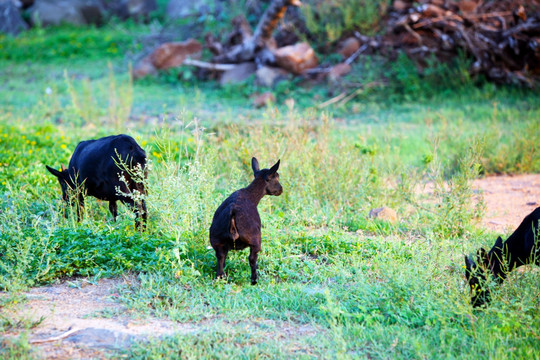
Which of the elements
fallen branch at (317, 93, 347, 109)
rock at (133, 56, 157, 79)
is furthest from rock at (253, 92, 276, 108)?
rock at (133, 56, 157, 79)

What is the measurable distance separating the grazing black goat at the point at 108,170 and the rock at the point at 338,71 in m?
8.65

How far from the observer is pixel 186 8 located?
19.2 m

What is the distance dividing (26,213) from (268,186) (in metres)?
2.79

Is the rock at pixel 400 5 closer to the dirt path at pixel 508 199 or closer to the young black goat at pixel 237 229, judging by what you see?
the dirt path at pixel 508 199

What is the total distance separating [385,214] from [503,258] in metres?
2.46

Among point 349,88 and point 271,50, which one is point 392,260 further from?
point 271,50

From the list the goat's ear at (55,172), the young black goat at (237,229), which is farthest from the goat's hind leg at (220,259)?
the goat's ear at (55,172)

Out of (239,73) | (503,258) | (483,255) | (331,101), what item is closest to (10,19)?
(239,73)

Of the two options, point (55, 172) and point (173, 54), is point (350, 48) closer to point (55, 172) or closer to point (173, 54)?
point (173, 54)

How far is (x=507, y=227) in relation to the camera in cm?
629

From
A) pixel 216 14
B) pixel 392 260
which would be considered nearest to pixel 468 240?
pixel 392 260

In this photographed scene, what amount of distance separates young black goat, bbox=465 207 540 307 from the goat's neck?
A: 1.87 metres

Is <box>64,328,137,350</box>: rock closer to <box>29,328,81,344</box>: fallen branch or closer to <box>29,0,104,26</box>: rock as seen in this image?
<box>29,328,81,344</box>: fallen branch

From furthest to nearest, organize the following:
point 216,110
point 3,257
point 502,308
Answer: point 216,110 < point 3,257 < point 502,308
